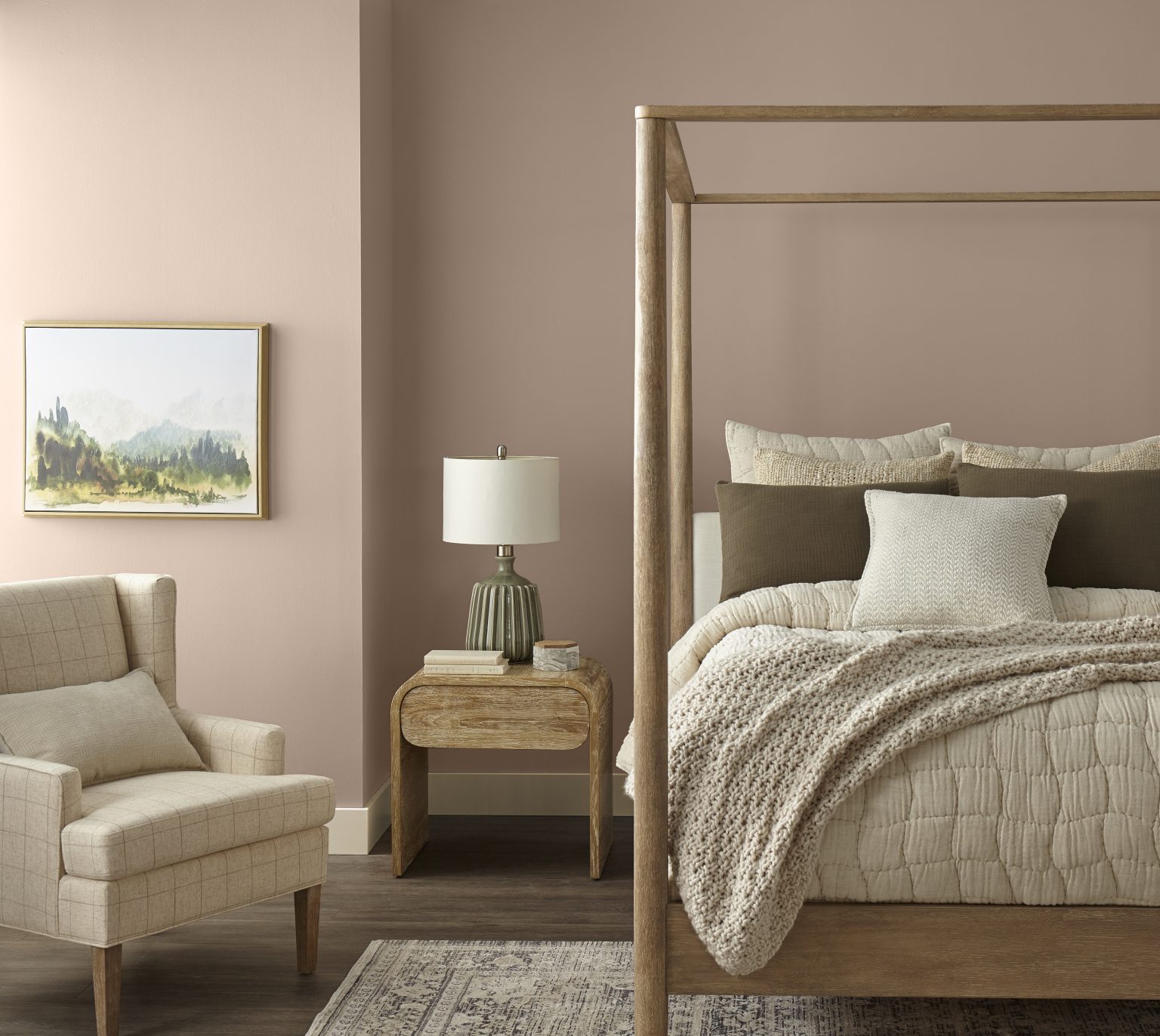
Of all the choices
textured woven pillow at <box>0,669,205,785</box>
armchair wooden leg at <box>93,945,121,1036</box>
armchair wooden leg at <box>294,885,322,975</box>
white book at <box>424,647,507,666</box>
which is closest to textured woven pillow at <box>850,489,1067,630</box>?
white book at <box>424,647,507,666</box>

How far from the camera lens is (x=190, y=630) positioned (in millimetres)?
3816

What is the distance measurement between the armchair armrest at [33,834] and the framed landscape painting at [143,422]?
1.31 meters

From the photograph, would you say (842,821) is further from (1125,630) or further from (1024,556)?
(1024,556)

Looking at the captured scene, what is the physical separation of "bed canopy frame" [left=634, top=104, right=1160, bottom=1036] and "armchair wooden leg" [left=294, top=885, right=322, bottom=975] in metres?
0.99

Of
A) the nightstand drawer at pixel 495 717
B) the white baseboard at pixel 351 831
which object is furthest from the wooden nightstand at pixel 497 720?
the white baseboard at pixel 351 831

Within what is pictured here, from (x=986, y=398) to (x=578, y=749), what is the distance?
1.83 metres

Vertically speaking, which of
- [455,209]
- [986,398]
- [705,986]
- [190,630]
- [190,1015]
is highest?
[455,209]

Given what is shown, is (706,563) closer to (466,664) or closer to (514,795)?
(466,664)

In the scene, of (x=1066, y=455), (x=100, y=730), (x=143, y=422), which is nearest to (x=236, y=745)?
(x=100, y=730)

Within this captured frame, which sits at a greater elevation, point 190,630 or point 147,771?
point 190,630

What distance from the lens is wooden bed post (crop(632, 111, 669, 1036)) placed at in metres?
2.09

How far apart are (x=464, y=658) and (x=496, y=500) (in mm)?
481

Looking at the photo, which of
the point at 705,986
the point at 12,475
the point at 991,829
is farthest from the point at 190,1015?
the point at 12,475

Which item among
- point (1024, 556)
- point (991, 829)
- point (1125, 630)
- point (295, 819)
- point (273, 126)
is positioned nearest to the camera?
point (991, 829)
